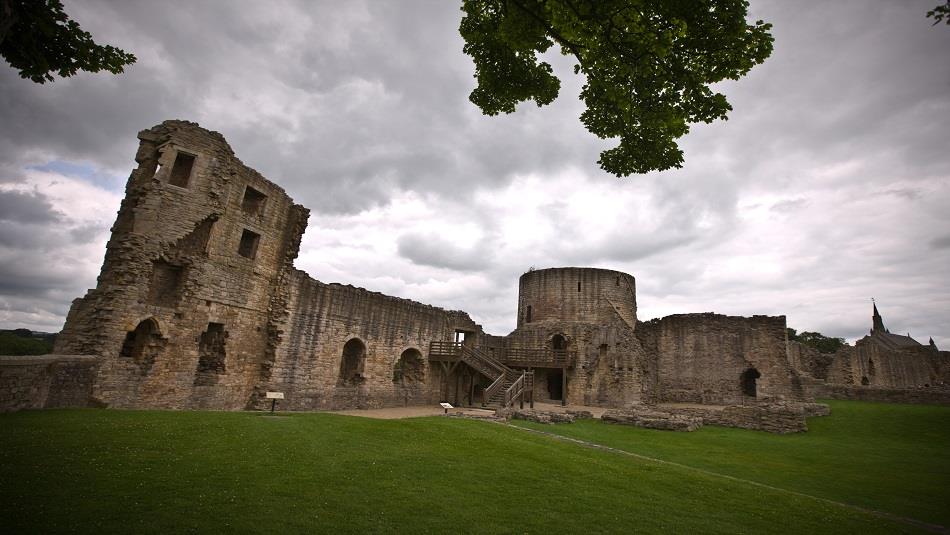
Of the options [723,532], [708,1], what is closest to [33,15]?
[708,1]

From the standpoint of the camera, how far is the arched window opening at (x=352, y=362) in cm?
2230

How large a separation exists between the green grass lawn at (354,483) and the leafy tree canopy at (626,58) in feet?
19.9

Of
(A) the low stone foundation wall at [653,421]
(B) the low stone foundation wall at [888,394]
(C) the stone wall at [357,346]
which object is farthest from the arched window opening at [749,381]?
(C) the stone wall at [357,346]

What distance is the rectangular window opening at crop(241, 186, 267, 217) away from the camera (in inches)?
729

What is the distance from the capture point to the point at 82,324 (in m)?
13.2

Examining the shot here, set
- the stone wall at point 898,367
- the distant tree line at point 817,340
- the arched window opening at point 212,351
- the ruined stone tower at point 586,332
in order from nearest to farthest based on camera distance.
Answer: the arched window opening at point 212,351 → the ruined stone tower at point 586,332 → the stone wall at point 898,367 → the distant tree line at point 817,340

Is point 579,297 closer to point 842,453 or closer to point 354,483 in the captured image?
point 842,453

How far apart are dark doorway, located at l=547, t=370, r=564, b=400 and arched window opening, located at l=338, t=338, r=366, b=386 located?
47.6ft

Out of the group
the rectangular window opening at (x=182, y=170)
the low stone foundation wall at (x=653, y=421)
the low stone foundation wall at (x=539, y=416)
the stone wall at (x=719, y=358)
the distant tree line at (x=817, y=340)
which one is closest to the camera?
the rectangular window opening at (x=182, y=170)

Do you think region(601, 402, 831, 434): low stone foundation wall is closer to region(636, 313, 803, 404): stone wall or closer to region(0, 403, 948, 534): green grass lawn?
region(0, 403, 948, 534): green grass lawn

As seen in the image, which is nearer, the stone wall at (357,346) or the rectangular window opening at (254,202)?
the rectangular window opening at (254,202)

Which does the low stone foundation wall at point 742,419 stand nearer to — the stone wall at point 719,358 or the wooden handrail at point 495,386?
the wooden handrail at point 495,386

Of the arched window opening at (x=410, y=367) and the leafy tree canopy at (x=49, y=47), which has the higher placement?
the leafy tree canopy at (x=49, y=47)

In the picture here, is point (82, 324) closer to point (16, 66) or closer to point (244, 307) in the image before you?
point (244, 307)
